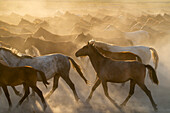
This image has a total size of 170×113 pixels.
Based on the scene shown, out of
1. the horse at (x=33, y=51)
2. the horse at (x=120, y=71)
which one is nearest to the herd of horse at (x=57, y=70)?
the horse at (x=120, y=71)

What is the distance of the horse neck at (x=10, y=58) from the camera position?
6410 mm

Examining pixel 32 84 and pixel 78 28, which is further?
pixel 78 28

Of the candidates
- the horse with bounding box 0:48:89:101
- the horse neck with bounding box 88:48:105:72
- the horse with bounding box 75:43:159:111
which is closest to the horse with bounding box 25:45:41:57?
the horse with bounding box 0:48:89:101

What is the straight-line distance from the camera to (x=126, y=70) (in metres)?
6.23

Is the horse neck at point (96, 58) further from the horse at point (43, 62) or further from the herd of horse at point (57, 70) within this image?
the horse at point (43, 62)

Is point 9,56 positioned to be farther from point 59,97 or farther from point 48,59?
point 59,97

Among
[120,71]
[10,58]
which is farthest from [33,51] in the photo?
[120,71]

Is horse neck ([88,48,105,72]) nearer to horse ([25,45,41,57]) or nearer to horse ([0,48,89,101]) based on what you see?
horse ([0,48,89,101])

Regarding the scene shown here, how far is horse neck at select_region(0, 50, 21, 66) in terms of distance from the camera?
6410 millimetres

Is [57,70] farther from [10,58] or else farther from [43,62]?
[10,58]

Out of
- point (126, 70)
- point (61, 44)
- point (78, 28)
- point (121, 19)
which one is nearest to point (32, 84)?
point (126, 70)

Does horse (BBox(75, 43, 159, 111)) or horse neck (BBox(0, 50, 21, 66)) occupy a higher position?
horse neck (BBox(0, 50, 21, 66))

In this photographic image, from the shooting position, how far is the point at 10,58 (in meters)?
6.49

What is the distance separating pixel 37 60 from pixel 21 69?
0.85 meters
